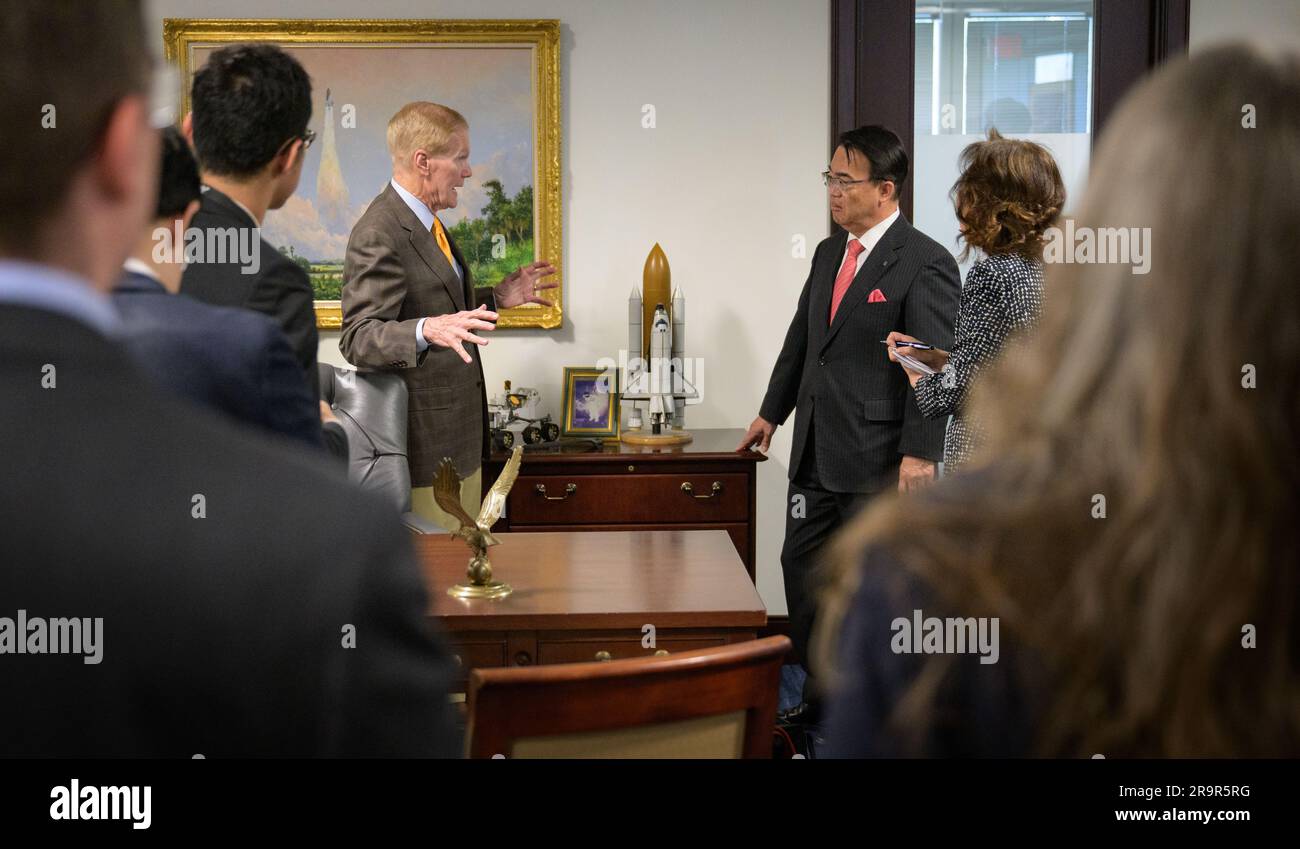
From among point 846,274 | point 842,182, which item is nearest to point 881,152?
point 842,182

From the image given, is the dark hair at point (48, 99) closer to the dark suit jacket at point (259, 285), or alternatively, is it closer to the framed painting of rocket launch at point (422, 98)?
the dark suit jacket at point (259, 285)

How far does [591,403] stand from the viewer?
195 inches

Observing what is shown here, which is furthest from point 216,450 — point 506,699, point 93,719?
point 506,699

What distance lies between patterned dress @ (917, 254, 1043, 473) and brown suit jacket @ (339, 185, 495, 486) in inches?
62.8

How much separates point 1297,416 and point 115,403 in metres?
0.75

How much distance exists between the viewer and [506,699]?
158 cm

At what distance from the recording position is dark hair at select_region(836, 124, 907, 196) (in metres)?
4.16

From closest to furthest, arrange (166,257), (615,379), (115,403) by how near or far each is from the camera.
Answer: (115,403)
(166,257)
(615,379)

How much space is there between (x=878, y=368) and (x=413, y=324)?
154 centimetres

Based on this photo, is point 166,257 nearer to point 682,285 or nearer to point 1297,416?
→ point 1297,416

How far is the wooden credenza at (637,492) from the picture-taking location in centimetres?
457

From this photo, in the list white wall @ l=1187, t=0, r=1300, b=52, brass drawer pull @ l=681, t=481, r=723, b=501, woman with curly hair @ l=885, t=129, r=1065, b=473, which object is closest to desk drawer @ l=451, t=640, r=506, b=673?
woman with curly hair @ l=885, t=129, r=1065, b=473

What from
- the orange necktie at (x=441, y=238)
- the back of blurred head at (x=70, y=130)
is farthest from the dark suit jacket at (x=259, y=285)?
the orange necktie at (x=441, y=238)

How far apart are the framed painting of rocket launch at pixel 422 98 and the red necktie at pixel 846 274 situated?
1.27 meters
